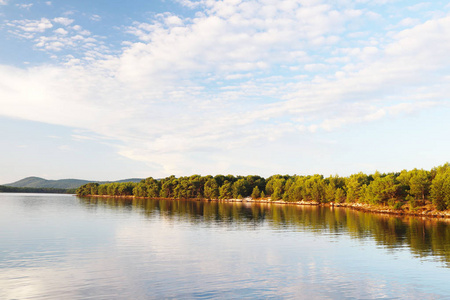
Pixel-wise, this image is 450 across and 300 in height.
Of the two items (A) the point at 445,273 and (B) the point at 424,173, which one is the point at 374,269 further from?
(B) the point at 424,173

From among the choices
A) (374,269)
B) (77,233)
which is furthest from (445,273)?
(77,233)

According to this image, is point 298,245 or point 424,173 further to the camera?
point 424,173

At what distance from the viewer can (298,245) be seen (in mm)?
56562

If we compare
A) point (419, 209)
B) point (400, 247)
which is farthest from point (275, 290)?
point (419, 209)

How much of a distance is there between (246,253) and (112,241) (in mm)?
26581

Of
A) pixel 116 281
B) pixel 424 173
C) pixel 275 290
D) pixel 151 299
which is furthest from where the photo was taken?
pixel 424 173

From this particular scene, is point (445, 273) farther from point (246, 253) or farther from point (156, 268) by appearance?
point (156, 268)

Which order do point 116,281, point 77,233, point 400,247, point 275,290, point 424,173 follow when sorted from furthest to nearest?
point 424,173 < point 77,233 < point 400,247 < point 116,281 < point 275,290

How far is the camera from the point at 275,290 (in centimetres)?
3073

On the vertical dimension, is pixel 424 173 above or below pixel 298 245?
above

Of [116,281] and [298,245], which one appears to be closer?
[116,281]

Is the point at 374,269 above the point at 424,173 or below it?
below

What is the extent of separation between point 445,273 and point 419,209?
110 metres

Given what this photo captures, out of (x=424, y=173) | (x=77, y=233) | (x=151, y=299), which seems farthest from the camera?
(x=424, y=173)
